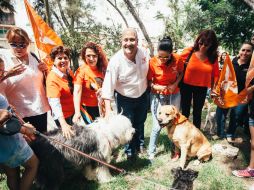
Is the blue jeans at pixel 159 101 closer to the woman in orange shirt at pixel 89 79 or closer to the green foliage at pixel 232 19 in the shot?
the woman in orange shirt at pixel 89 79

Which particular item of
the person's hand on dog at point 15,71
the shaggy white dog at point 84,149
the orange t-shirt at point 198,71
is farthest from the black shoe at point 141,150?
the person's hand on dog at point 15,71

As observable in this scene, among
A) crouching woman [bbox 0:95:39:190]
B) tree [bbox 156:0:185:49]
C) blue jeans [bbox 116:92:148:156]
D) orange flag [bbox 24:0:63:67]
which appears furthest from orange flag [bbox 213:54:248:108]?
tree [bbox 156:0:185:49]

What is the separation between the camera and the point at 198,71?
14.0 ft

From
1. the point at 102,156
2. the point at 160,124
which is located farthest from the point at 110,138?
the point at 160,124

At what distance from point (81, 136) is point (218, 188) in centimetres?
213

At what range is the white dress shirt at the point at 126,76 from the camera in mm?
3719

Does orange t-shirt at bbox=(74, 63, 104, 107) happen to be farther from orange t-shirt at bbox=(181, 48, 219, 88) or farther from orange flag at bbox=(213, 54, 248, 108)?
orange flag at bbox=(213, 54, 248, 108)

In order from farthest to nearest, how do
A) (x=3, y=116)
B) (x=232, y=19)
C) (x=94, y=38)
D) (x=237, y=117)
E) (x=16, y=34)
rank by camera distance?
(x=94, y=38) → (x=232, y=19) → (x=237, y=117) → (x=16, y=34) → (x=3, y=116)

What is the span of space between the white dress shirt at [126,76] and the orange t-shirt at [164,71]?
166 millimetres

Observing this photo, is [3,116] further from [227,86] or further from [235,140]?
[235,140]

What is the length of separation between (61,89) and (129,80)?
105 cm

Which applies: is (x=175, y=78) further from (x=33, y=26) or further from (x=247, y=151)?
(x=33, y=26)

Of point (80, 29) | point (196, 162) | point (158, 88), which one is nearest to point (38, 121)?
point (158, 88)

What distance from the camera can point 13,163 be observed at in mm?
2660
